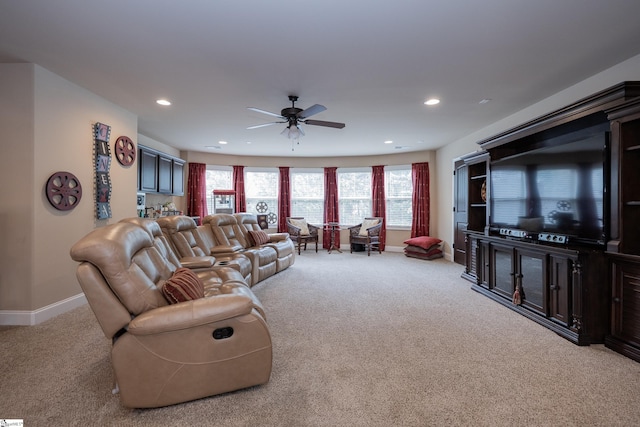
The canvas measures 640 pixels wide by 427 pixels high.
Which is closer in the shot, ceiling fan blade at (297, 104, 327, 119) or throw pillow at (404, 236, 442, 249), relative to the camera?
ceiling fan blade at (297, 104, 327, 119)

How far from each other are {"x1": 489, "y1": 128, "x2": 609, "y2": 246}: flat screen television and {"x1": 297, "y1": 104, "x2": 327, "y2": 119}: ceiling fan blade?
2.52m

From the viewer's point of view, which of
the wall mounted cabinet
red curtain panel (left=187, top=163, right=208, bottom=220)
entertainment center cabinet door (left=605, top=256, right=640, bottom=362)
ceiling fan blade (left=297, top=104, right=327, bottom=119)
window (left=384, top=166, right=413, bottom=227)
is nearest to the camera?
entertainment center cabinet door (left=605, top=256, right=640, bottom=362)

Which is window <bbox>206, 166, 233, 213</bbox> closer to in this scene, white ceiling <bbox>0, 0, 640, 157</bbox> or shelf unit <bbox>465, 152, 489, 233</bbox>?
white ceiling <bbox>0, 0, 640, 157</bbox>

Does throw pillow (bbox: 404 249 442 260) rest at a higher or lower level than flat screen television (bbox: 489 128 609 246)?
lower

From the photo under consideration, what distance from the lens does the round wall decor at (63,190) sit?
3.20m

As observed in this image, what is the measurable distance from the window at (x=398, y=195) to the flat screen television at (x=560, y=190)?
12.3 feet

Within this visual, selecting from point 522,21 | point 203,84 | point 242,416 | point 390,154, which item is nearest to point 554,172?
point 522,21

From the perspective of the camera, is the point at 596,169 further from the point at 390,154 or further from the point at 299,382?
the point at 390,154

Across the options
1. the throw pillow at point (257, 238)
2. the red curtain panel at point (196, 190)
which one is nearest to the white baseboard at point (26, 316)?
the throw pillow at point (257, 238)

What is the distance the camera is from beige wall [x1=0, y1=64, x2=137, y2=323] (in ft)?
9.91

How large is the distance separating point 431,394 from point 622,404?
44.3 inches

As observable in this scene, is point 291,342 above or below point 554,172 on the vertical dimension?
below

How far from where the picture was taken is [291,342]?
2572 millimetres

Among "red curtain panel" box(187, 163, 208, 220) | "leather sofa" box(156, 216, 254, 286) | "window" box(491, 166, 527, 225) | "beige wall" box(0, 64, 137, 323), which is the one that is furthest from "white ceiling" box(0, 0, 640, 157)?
"red curtain panel" box(187, 163, 208, 220)
